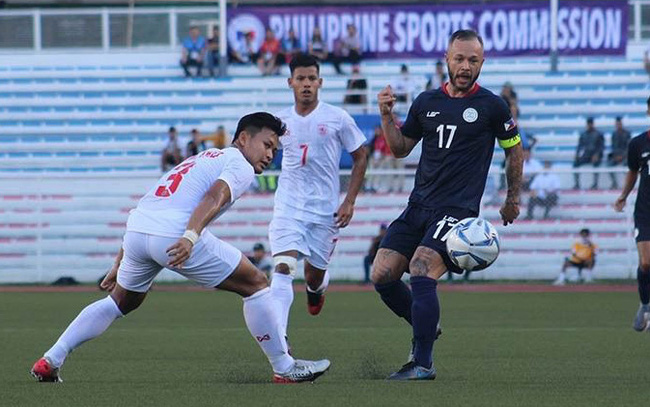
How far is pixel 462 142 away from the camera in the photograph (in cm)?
971

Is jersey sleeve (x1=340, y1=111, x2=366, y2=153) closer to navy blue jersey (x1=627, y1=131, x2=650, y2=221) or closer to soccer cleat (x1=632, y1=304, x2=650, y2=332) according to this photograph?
navy blue jersey (x1=627, y1=131, x2=650, y2=221)

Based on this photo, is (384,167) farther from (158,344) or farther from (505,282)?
(158,344)

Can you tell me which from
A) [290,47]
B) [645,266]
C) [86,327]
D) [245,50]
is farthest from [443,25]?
[86,327]

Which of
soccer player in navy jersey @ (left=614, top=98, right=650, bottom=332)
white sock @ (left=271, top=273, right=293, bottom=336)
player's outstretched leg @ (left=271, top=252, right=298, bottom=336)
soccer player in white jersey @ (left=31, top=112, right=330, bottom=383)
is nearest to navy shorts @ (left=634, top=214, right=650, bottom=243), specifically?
soccer player in navy jersey @ (left=614, top=98, right=650, bottom=332)

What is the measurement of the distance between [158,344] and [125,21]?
19.4 m

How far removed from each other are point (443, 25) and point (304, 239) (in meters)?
20.4

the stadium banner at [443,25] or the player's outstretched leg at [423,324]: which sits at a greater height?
the stadium banner at [443,25]

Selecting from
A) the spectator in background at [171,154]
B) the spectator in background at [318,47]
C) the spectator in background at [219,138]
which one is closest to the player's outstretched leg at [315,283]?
the spectator in background at [171,154]

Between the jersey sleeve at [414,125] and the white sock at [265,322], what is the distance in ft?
5.64

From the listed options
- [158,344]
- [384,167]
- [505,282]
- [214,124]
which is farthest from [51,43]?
[158,344]

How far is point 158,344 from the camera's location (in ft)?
41.7

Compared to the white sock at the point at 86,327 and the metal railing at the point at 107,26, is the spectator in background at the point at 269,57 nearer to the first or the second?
the metal railing at the point at 107,26

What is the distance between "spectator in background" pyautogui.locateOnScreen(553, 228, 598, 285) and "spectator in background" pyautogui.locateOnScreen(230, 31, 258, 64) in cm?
1082

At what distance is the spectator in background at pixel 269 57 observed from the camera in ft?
103
